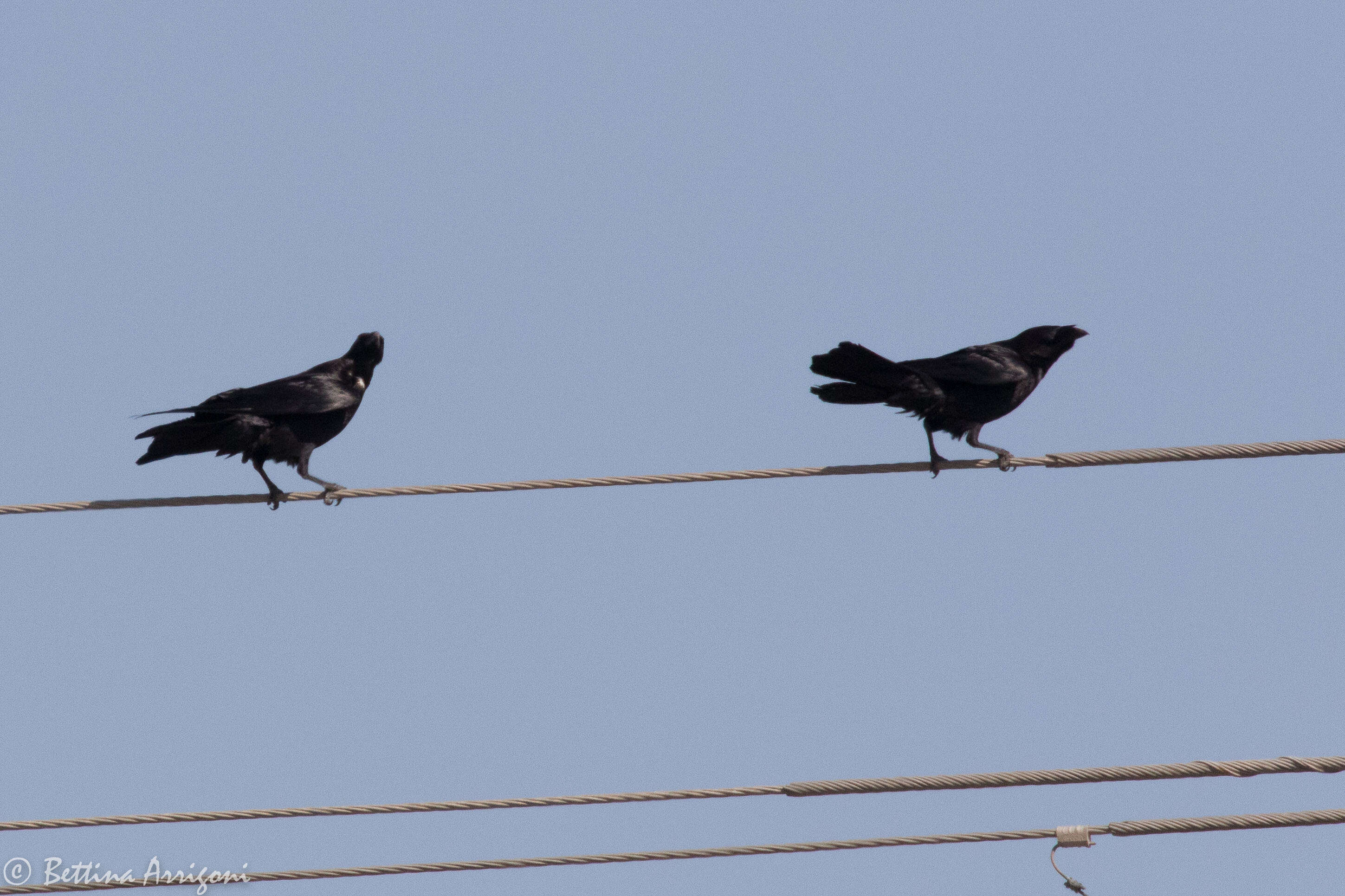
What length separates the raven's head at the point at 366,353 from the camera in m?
12.9

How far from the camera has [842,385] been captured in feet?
37.3

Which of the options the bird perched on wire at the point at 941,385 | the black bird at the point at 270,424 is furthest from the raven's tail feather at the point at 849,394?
the black bird at the point at 270,424

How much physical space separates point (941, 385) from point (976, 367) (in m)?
0.32

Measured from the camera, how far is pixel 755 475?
887cm

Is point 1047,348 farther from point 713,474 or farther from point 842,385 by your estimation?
point 713,474

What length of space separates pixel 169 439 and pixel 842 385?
13.1 feet

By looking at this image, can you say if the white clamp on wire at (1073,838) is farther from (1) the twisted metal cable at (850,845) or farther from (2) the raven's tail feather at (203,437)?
(2) the raven's tail feather at (203,437)

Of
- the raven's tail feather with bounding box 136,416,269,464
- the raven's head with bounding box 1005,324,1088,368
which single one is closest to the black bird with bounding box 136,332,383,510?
the raven's tail feather with bounding box 136,416,269,464

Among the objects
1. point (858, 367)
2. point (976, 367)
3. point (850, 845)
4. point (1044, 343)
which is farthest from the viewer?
point (1044, 343)

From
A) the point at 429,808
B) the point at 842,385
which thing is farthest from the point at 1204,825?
the point at 842,385

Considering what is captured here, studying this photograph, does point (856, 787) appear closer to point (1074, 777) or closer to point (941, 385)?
point (1074, 777)

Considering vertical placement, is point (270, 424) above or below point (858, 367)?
below

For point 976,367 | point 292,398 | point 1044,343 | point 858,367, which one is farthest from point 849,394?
point 292,398

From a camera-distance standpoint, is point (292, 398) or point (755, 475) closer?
point (755, 475)
